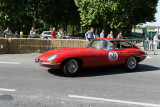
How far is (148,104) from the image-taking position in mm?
4434

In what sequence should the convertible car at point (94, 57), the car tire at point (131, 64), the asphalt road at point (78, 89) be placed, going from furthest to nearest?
the car tire at point (131, 64) → the convertible car at point (94, 57) → the asphalt road at point (78, 89)

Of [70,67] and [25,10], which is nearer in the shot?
[70,67]

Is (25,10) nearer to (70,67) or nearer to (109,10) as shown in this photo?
(109,10)

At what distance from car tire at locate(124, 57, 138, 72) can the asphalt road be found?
18.6 inches

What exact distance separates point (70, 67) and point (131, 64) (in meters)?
2.85

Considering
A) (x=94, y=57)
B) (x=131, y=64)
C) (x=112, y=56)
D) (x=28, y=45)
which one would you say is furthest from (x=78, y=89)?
(x=28, y=45)

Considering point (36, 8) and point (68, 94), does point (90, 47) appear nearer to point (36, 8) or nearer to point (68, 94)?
point (68, 94)

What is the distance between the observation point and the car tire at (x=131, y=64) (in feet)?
26.1

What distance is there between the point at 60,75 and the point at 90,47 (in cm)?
182

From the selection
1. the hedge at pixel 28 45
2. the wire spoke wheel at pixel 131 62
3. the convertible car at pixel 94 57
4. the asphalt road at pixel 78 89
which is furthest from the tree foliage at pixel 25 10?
the wire spoke wheel at pixel 131 62

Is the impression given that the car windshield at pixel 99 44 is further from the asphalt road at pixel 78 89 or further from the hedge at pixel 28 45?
the hedge at pixel 28 45

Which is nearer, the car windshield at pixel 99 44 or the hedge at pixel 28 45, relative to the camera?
the car windshield at pixel 99 44

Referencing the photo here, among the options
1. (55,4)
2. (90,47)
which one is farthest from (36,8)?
(90,47)

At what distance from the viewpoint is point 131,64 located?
806cm
